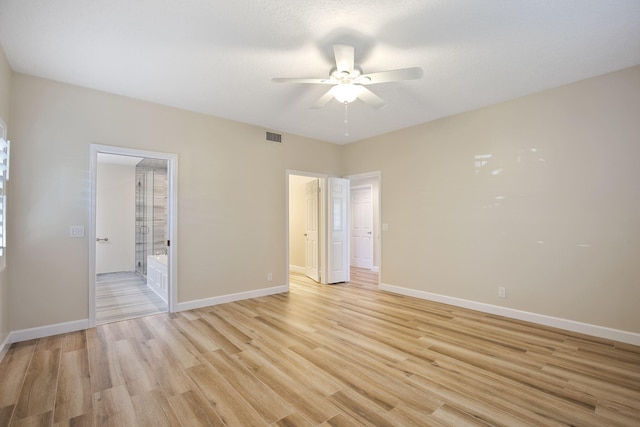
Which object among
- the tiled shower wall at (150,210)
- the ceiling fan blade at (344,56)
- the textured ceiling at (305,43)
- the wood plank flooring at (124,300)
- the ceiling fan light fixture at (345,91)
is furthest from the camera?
the tiled shower wall at (150,210)

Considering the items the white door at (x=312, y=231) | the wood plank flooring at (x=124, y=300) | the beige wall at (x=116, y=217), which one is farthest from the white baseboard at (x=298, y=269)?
the beige wall at (x=116, y=217)

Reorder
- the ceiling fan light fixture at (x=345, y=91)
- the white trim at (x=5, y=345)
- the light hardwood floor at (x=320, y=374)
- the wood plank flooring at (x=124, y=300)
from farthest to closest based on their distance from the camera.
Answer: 1. the wood plank flooring at (x=124, y=300)
2. the ceiling fan light fixture at (x=345, y=91)
3. the white trim at (x=5, y=345)
4. the light hardwood floor at (x=320, y=374)

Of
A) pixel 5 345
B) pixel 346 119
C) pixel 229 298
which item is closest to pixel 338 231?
pixel 346 119

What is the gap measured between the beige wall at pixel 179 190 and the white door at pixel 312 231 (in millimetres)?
Result: 740

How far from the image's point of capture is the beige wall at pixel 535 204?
10.2 ft

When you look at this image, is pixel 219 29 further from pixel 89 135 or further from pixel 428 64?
pixel 89 135

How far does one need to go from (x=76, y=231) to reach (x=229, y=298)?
7.00ft

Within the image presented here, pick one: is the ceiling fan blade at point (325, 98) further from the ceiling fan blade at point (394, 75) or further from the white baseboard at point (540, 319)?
the white baseboard at point (540, 319)

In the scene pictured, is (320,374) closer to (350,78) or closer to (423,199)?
(350,78)

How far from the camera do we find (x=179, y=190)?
13.5 feet

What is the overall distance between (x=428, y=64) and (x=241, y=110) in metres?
2.52

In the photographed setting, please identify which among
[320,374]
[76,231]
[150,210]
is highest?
[150,210]

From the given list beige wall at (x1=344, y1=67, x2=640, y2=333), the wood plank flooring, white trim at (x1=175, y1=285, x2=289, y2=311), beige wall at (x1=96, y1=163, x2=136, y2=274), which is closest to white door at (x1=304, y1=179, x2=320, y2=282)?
white trim at (x1=175, y1=285, x2=289, y2=311)

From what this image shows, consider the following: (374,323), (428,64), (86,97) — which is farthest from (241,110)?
(374,323)
